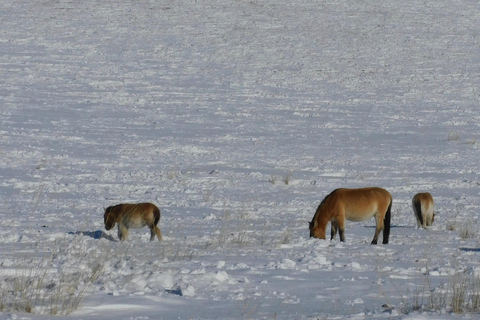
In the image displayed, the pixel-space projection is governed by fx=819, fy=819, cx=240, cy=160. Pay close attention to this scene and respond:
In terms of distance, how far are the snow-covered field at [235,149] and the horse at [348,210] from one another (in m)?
0.33

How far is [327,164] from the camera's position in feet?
59.7

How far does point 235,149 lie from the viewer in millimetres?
20078

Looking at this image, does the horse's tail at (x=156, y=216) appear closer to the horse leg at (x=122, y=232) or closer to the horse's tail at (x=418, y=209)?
the horse leg at (x=122, y=232)

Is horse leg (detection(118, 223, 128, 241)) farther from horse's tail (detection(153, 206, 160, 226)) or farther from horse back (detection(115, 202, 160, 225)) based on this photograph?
horse's tail (detection(153, 206, 160, 226))

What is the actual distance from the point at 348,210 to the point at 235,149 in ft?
33.8

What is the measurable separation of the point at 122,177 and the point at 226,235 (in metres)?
6.59

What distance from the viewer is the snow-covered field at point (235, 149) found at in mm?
6336

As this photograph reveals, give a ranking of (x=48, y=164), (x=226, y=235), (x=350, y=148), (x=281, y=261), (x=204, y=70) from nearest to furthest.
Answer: (x=281, y=261) → (x=226, y=235) → (x=48, y=164) → (x=350, y=148) → (x=204, y=70)

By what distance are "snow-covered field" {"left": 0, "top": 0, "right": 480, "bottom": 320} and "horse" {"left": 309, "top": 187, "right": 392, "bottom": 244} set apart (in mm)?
329

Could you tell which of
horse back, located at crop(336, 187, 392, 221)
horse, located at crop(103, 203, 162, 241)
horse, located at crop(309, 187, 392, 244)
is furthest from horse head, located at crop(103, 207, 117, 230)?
horse back, located at crop(336, 187, 392, 221)

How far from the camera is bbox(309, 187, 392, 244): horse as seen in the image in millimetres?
9891

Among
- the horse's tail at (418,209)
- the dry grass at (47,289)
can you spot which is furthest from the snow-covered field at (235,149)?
the horse's tail at (418,209)

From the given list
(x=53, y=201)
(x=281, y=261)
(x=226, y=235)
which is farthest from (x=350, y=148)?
(x=281, y=261)

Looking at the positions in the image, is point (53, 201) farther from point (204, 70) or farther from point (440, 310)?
point (204, 70)
